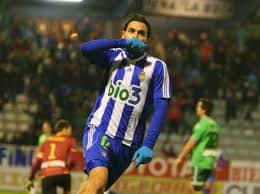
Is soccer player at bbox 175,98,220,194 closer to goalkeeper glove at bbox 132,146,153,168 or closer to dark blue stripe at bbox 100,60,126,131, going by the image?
dark blue stripe at bbox 100,60,126,131

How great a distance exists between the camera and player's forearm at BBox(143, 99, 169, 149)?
6461mm

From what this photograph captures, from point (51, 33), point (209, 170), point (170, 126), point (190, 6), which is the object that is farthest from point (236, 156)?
point (209, 170)

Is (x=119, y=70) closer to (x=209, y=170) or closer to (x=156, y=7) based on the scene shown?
(x=209, y=170)

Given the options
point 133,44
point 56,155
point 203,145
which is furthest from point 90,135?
point 203,145

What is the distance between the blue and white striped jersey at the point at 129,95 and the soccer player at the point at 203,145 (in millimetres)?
5268

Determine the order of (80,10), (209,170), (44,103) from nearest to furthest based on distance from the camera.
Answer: (209,170)
(44,103)
(80,10)

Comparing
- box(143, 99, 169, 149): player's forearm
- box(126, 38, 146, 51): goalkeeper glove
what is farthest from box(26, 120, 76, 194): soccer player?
box(126, 38, 146, 51): goalkeeper glove

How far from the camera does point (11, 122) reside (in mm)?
21516

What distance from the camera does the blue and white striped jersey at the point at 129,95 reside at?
6.70 meters

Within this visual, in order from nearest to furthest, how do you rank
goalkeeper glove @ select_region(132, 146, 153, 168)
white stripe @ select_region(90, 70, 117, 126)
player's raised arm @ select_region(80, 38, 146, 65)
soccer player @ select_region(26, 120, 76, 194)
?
goalkeeper glove @ select_region(132, 146, 153, 168) → player's raised arm @ select_region(80, 38, 146, 65) → white stripe @ select_region(90, 70, 117, 126) → soccer player @ select_region(26, 120, 76, 194)

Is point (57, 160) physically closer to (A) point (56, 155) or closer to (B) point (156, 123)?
(A) point (56, 155)

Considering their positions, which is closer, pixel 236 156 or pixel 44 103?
pixel 44 103

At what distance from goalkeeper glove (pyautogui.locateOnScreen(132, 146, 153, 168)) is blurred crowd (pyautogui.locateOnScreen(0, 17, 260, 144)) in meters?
13.0

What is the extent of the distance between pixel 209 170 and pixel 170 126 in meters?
9.37
